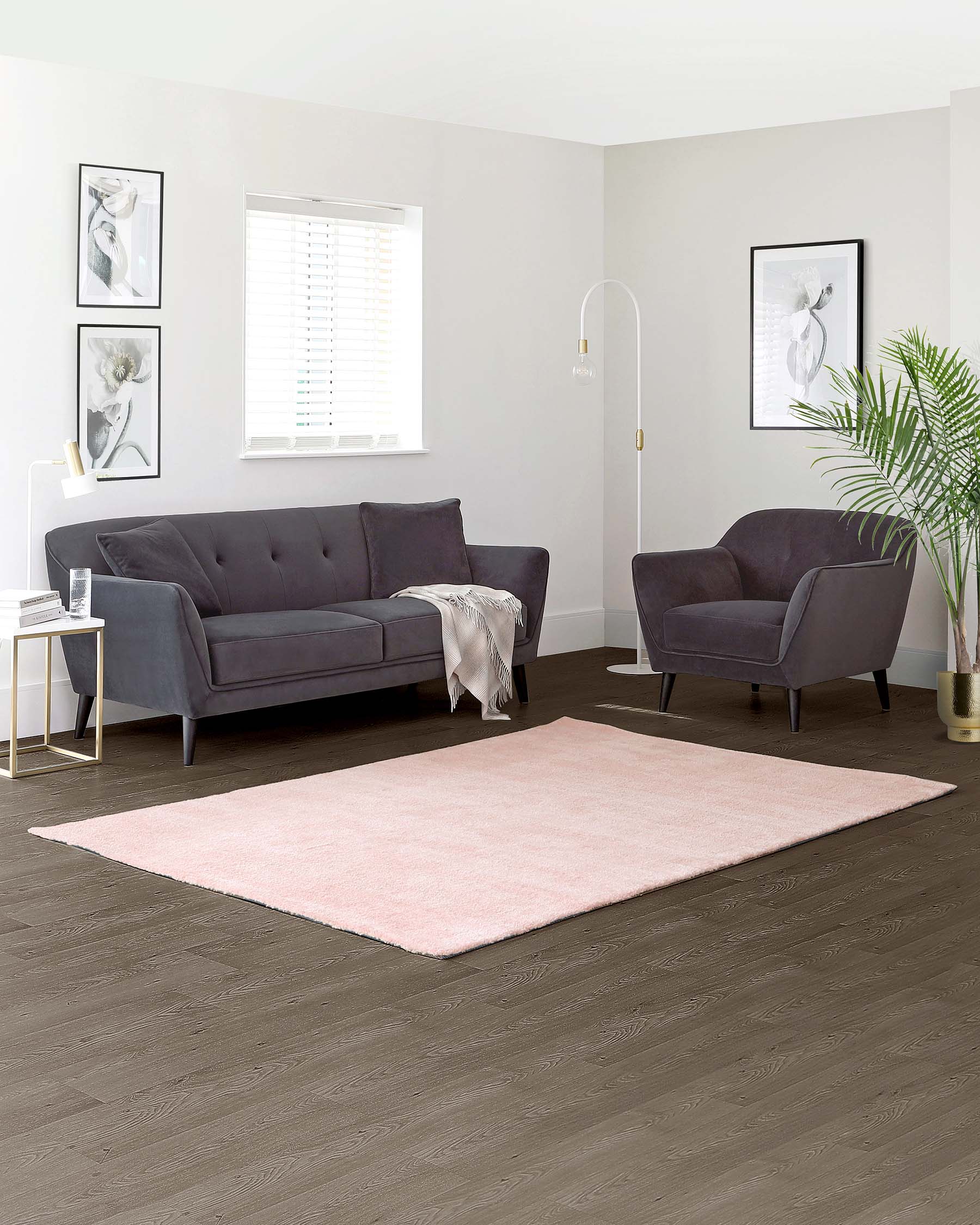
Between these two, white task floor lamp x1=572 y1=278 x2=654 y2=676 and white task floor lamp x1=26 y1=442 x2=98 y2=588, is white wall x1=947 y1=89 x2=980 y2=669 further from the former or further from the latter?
white task floor lamp x1=26 y1=442 x2=98 y2=588

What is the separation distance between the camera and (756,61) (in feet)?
2.46

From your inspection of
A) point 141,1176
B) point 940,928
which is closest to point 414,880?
point 940,928

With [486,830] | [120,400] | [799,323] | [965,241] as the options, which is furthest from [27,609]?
[965,241]

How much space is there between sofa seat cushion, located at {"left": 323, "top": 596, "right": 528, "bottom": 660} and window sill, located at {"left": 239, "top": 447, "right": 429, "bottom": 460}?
84cm

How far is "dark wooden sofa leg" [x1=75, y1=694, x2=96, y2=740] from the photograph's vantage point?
5660 mm

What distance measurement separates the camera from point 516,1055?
2.72 metres

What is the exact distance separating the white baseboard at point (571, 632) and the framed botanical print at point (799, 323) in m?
1.48

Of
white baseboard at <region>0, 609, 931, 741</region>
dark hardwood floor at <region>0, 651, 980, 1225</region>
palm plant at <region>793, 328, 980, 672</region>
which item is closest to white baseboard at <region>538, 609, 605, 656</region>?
white baseboard at <region>0, 609, 931, 741</region>

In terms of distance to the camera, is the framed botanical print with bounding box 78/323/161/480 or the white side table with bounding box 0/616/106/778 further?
the framed botanical print with bounding box 78/323/161/480

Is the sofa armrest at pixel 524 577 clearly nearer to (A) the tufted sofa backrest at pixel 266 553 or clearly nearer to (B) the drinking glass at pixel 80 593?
(A) the tufted sofa backrest at pixel 266 553

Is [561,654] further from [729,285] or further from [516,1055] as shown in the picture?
[516,1055]

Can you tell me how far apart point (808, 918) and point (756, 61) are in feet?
10.2

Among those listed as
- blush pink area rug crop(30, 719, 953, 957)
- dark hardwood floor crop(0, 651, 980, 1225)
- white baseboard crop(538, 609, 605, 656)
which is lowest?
dark hardwood floor crop(0, 651, 980, 1225)

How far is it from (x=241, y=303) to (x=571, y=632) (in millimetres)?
2766
